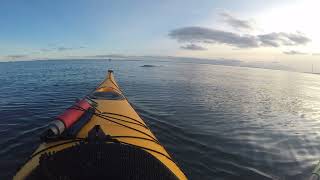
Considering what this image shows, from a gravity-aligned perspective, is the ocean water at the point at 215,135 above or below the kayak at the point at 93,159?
below

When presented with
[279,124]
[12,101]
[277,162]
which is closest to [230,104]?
[279,124]

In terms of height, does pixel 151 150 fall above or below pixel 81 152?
below

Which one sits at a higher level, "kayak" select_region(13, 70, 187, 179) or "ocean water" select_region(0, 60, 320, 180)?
"kayak" select_region(13, 70, 187, 179)

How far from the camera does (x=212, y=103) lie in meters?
21.9

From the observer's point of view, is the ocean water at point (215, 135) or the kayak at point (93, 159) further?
the ocean water at point (215, 135)

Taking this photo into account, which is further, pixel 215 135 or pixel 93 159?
pixel 215 135

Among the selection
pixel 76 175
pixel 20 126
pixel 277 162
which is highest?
pixel 76 175

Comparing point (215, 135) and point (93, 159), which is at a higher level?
point (93, 159)

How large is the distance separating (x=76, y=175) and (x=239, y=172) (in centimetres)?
662

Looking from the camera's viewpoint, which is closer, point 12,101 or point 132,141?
point 132,141

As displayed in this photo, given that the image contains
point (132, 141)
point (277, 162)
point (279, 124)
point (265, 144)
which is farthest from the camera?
point (279, 124)

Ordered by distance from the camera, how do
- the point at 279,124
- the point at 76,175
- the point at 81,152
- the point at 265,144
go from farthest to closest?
the point at 279,124 < the point at 265,144 < the point at 81,152 < the point at 76,175

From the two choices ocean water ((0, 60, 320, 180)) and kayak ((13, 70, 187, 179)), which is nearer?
kayak ((13, 70, 187, 179))

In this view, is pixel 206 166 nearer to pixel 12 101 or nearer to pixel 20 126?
pixel 20 126
